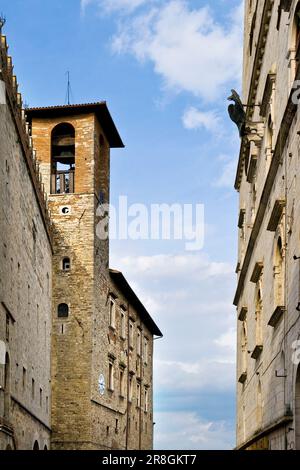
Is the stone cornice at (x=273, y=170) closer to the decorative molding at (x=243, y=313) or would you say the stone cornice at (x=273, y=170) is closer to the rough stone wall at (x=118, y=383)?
the decorative molding at (x=243, y=313)

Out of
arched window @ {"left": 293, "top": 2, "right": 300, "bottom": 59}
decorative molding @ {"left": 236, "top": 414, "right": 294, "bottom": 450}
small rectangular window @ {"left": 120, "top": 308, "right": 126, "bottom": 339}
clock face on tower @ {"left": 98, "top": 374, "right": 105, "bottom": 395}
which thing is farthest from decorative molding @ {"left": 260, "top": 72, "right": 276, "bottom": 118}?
small rectangular window @ {"left": 120, "top": 308, "right": 126, "bottom": 339}

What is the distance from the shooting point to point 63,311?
31.5 metres

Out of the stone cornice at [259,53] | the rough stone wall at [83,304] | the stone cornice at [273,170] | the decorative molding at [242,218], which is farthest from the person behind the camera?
the rough stone wall at [83,304]

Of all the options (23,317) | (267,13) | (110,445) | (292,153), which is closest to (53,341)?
(110,445)

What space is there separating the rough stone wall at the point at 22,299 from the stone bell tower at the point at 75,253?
4.65ft

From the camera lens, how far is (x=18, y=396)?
70.7 ft

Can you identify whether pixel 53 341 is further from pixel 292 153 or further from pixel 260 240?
pixel 292 153

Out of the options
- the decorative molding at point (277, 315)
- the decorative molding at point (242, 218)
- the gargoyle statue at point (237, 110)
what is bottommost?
the decorative molding at point (277, 315)

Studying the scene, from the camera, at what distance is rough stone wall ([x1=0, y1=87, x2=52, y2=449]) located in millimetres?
19422

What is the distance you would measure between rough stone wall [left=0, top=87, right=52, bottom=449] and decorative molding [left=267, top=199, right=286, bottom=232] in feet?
21.3

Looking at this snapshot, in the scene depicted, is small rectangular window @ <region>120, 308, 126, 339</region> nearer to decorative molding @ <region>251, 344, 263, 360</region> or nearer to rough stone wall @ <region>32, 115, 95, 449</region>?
rough stone wall @ <region>32, 115, 95, 449</region>

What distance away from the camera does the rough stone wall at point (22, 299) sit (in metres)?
19.4

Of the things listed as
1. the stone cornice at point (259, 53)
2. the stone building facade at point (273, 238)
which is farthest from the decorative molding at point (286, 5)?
the stone cornice at point (259, 53)

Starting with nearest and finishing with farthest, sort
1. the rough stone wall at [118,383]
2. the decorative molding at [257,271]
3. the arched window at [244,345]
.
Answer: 1. the decorative molding at [257,271]
2. the arched window at [244,345]
3. the rough stone wall at [118,383]
